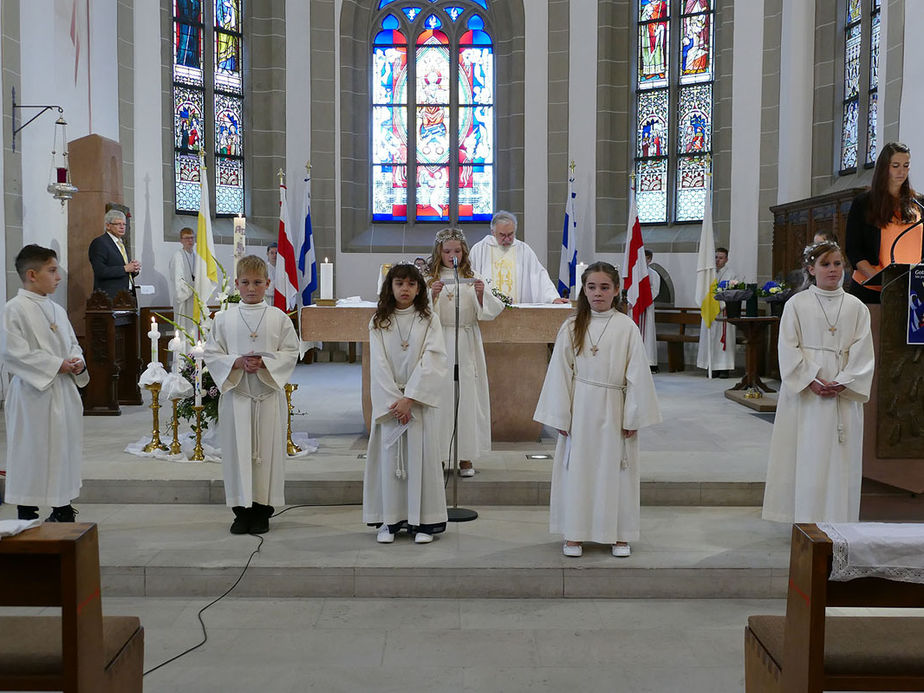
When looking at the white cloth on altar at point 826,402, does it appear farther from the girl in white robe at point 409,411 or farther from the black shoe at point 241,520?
the black shoe at point 241,520

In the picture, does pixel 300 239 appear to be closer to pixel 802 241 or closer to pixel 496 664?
pixel 802 241

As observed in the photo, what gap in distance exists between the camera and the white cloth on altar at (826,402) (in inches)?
183

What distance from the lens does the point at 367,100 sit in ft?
46.6

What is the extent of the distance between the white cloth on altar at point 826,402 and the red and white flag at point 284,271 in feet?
26.7

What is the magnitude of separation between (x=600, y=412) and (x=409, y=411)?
0.96 meters

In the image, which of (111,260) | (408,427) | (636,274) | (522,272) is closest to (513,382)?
(522,272)

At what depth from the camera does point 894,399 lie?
186 inches

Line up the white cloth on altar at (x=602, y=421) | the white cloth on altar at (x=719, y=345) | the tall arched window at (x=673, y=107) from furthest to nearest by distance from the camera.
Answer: the tall arched window at (x=673, y=107) → the white cloth on altar at (x=719, y=345) → the white cloth on altar at (x=602, y=421)

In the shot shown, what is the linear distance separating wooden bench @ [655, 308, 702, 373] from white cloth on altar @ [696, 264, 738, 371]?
1.31ft

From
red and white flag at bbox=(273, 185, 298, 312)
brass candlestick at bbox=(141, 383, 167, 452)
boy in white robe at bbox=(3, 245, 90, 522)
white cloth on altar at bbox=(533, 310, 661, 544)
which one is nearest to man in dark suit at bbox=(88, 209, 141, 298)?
red and white flag at bbox=(273, 185, 298, 312)

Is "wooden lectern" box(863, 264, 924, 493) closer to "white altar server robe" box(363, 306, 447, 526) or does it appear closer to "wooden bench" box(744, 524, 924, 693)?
"white altar server robe" box(363, 306, 447, 526)

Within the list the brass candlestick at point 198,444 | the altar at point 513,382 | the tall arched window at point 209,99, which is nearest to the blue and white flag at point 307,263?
the tall arched window at point 209,99

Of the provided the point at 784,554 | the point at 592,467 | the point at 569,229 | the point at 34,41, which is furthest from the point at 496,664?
the point at 569,229

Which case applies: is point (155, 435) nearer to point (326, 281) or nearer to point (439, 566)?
point (326, 281)
